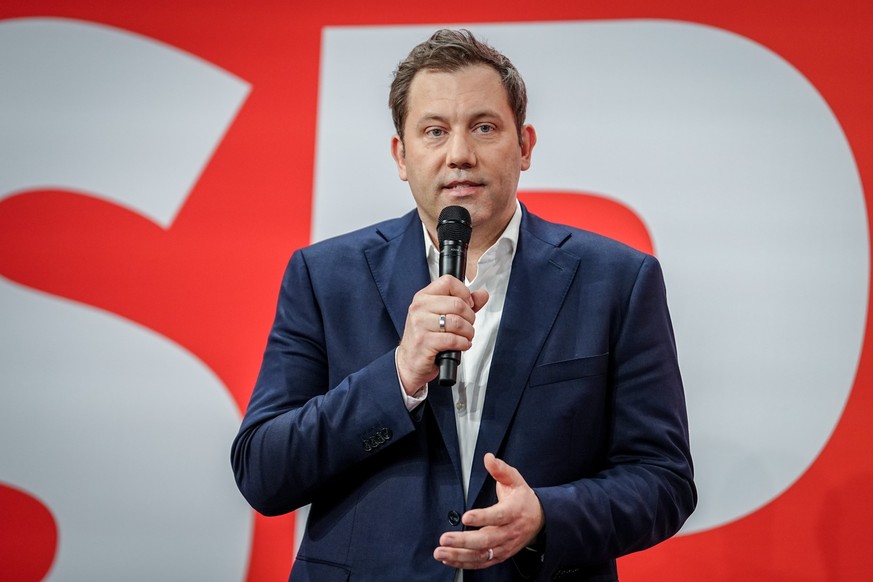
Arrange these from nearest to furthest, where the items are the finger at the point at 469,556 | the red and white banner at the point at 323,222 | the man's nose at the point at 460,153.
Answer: the finger at the point at 469,556
the man's nose at the point at 460,153
the red and white banner at the point at 323,222

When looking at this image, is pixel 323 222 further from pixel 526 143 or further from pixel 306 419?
pixel 306 419

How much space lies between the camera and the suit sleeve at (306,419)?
168 centimetres

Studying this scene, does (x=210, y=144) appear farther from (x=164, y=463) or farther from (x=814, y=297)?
(x=814, y=297)

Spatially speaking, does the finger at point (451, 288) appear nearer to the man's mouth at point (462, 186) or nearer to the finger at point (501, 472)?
the finger at point (501, 472)

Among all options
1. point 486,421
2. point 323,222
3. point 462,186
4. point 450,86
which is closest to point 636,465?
point 486,421

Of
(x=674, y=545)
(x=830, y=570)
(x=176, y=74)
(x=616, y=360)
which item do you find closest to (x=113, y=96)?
(x=176, y=74)

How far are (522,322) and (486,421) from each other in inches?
8.7

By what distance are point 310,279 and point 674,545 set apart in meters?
1.38

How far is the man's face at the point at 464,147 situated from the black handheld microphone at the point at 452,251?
16 cm

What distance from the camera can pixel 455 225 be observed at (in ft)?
5.52

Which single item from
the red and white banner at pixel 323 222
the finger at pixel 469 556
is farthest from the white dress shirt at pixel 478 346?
the red and white banner at pixel 323 222

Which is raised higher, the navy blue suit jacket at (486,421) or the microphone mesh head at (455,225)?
the microphone mesh head at (455,225)

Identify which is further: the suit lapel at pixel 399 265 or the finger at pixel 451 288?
the suit lapel at pixel 399 265

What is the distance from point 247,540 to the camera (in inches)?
109
